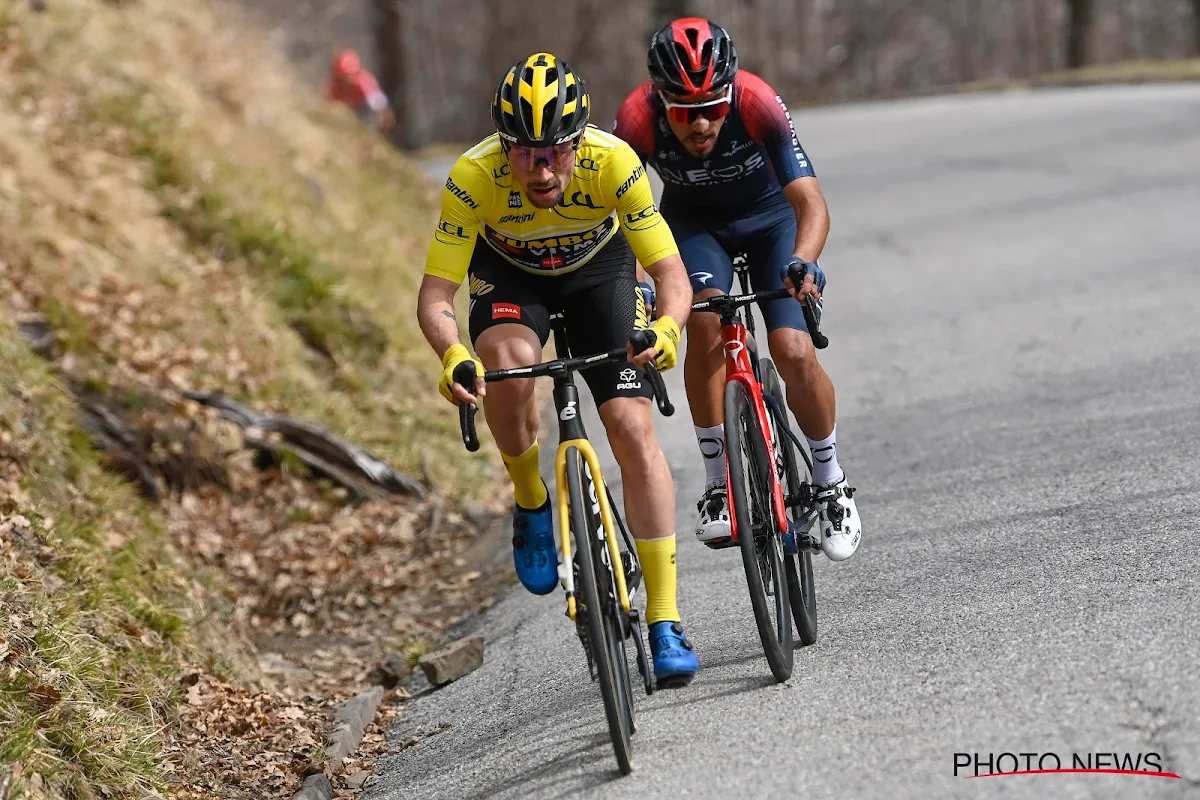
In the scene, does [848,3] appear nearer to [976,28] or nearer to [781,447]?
[976,28]

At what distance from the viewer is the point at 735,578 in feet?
21.5

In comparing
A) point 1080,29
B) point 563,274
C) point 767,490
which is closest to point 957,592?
point 767,490

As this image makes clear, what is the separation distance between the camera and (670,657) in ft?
15.8

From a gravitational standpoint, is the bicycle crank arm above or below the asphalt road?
above

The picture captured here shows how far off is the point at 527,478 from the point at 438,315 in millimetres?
771

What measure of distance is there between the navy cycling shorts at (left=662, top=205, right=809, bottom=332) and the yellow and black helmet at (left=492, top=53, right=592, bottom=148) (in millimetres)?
1144

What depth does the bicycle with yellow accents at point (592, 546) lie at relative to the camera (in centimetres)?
434

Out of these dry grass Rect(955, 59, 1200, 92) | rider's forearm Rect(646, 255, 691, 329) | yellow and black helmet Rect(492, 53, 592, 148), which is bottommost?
dry grass Rect(955, 59, 1200, 92)

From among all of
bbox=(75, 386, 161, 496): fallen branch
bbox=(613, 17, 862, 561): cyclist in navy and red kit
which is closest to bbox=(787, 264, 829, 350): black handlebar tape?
bbox=(613, 17, 862, 561): cyclist in navy and red kit

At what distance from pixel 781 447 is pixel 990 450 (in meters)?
2.68

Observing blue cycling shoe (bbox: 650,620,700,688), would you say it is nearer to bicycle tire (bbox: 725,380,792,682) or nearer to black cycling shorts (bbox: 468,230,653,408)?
bicycle tire (bbox: 725,380,792,682)

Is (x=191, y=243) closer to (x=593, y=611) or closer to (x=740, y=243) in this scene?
(x=740, y=243)

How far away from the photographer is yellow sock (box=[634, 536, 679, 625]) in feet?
16.1

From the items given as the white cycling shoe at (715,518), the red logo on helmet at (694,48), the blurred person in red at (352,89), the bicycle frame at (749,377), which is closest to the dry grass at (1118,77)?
the blurred person in red at (352,89)
